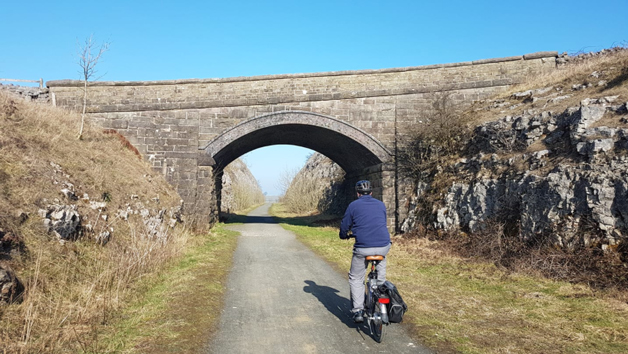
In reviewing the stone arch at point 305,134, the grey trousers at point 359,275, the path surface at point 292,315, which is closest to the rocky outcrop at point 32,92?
Result: the stone arch at point 305,134

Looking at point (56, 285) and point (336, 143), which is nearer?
point (56, 285)

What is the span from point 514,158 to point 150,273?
31.3 ft

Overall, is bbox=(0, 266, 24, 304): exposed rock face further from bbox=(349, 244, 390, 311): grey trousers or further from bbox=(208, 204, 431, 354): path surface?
bbox=(349, 244, 390, 311): grey trousers

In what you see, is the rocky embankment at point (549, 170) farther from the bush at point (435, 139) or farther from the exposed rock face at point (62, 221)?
the exposed rock face at point (62, 221)

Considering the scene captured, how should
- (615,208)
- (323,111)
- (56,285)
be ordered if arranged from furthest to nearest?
(323,111) → (615,208) → (56,285)

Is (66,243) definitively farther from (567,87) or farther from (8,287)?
(567,87)

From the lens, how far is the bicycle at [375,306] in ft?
14.2

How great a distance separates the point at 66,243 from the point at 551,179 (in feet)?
33.5

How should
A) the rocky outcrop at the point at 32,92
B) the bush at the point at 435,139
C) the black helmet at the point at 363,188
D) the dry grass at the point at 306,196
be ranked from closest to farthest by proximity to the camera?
the black helmet at the point at 363,188 < the bush at the point at 435,139 < the rocky outcrop at the point at 32,92 < the dry grass at the point at 306,196

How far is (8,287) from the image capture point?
4758 mm

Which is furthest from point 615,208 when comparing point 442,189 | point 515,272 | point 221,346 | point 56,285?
point 56,285

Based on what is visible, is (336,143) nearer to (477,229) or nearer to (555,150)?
(477,229)

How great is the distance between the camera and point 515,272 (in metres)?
7.60

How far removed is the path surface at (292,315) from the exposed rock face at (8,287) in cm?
270
